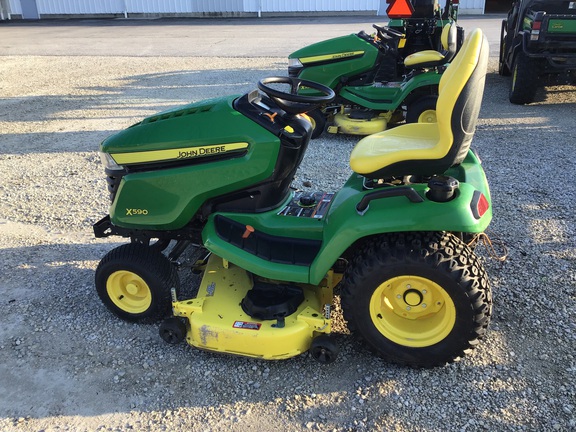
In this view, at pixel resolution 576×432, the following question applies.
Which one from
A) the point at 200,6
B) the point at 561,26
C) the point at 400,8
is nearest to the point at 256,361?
the point at 400,8

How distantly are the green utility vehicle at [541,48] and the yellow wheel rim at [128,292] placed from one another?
248 inches

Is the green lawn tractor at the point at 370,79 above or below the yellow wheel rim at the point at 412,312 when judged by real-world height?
above

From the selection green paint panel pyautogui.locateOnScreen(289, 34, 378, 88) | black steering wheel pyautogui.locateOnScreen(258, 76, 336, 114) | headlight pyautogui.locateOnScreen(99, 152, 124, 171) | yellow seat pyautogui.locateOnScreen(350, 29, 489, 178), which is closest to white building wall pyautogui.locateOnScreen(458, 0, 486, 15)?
green paint panel pyautogui.locateOnScreen(289, 34, 378, 88)

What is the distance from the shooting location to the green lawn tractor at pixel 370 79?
5863 millimetres

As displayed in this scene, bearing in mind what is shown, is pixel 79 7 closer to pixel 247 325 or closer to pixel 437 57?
pixel 437 57

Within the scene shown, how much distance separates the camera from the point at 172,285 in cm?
287

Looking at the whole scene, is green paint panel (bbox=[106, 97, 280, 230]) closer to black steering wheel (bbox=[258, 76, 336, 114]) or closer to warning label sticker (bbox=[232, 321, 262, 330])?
black steering wheel (bbox=[258, 76, 336, 114])

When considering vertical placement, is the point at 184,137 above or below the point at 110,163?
above

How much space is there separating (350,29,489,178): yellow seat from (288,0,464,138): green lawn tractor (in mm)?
3388

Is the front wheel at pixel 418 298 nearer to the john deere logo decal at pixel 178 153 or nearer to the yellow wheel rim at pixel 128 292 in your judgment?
the john deere logo decal at pixel 178 153

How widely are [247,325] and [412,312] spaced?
0.81 metres

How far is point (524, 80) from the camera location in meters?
7.21

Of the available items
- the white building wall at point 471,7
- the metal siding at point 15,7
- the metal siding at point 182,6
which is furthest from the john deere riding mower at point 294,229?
the metal siding at point 15,7

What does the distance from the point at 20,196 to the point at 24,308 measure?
197 cm
